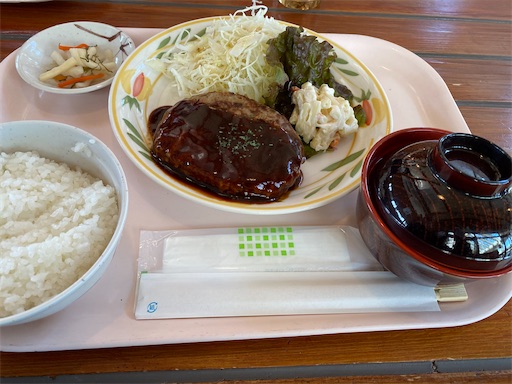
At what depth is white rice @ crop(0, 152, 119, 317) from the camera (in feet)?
3.59

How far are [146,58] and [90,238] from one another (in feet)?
3.31

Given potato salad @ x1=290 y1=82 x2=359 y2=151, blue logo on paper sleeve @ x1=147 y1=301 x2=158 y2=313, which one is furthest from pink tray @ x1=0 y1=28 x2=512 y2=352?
potato salad @ x1=290 y1=82 x2=359 y2=151

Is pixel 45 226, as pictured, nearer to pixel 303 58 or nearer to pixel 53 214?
pixel 53 214

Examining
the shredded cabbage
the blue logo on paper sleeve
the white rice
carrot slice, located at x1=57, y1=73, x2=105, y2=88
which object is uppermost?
the shredded cabbage

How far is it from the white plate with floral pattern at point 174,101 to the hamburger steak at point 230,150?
0.18 feet

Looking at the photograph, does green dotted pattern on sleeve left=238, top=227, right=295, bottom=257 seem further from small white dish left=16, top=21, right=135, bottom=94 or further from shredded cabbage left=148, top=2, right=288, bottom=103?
small white dish left=16, top=21, right=135, bottom=94

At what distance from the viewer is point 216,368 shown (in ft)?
3.71

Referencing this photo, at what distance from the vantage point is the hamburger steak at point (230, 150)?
145 cm

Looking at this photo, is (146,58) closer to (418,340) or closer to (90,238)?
(90,238)

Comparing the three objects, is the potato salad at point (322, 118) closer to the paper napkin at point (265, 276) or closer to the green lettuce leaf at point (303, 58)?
the green lettuce leaf at point (303, 58)

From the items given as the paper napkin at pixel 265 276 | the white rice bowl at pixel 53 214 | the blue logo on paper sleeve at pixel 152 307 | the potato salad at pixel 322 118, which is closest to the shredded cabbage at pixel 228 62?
the potato salad at pixel 322 118

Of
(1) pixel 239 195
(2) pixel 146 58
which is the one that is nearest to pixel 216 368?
(1) pixel 239 195

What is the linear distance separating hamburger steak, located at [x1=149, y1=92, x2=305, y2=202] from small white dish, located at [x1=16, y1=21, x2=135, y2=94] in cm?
47

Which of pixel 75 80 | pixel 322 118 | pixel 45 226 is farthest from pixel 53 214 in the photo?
pixel 322 118
